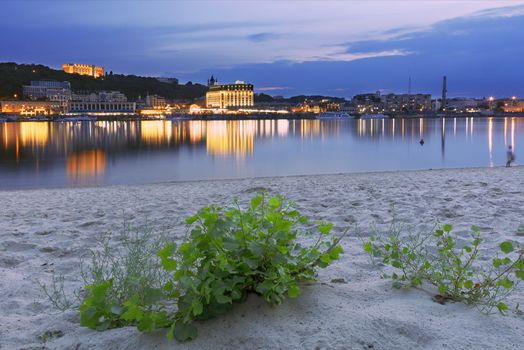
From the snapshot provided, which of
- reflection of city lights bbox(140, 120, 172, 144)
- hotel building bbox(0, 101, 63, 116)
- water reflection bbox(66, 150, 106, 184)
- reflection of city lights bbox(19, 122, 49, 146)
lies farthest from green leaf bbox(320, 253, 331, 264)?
hotel building bbox(0, 101, 63, 116)

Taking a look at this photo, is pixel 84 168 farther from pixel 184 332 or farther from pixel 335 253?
pixel 184 332

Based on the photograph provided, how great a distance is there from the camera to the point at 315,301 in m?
2.87

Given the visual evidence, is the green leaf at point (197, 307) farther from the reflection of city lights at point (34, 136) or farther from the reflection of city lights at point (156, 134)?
the reflection of city lights at point (156, 134)

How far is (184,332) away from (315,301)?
0.78m

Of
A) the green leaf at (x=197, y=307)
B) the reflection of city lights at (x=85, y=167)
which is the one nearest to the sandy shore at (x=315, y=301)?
the green leaf at (x=197, y=307)

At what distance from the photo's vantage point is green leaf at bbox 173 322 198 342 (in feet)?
8.11

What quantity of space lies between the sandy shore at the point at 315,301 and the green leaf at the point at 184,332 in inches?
1.7

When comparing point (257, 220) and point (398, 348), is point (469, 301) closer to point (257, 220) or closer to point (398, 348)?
point (398, 348)

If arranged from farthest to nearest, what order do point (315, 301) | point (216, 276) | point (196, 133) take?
point (196, 133), point (315, 301), point (216, 276)

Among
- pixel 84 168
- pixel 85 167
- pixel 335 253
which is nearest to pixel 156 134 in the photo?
pixel 85 167

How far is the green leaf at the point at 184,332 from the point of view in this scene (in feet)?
8.11

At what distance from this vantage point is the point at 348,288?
3199 mm

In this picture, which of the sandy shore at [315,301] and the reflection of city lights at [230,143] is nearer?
the sandy shore at [315,301]

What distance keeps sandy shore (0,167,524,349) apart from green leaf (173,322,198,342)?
0.14 ft
